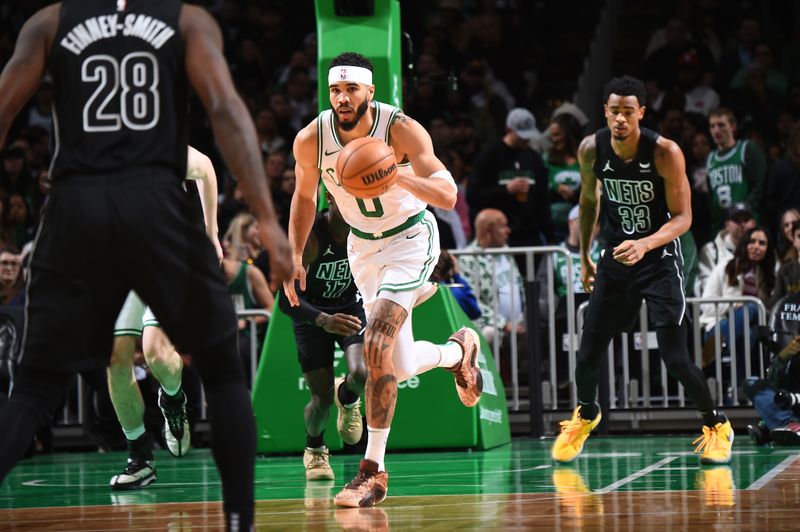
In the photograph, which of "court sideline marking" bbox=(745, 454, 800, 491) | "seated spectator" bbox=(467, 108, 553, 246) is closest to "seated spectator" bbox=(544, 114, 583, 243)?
"seated spectator" bbox=(467, 108, 553, 246)

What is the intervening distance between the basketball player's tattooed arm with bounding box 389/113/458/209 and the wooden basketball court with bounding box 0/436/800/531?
156 cm

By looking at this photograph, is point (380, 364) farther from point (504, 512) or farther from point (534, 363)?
point (534, 363)

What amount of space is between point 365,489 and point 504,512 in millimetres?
863

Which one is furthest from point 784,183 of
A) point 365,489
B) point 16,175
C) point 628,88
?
point 16,175

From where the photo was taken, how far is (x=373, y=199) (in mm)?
7262

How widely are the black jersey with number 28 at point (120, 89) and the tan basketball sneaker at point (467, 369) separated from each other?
4.19 metres

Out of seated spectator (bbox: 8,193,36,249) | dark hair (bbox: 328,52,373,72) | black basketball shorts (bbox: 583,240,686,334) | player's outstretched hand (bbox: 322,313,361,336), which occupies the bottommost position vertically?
player's outstretched hand (bbox: 322,313,361,336)

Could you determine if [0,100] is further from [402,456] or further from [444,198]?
[402,456]

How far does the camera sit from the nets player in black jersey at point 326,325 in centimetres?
876

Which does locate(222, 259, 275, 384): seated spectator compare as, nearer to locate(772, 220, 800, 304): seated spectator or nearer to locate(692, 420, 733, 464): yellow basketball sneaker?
locate(772, 220, 800, 304): seated spectator

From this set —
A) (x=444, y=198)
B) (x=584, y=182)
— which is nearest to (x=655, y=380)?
(x=584, y=182)

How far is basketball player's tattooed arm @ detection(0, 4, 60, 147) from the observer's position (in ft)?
15.2

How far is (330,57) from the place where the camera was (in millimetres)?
10062

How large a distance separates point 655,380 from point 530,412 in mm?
1221
